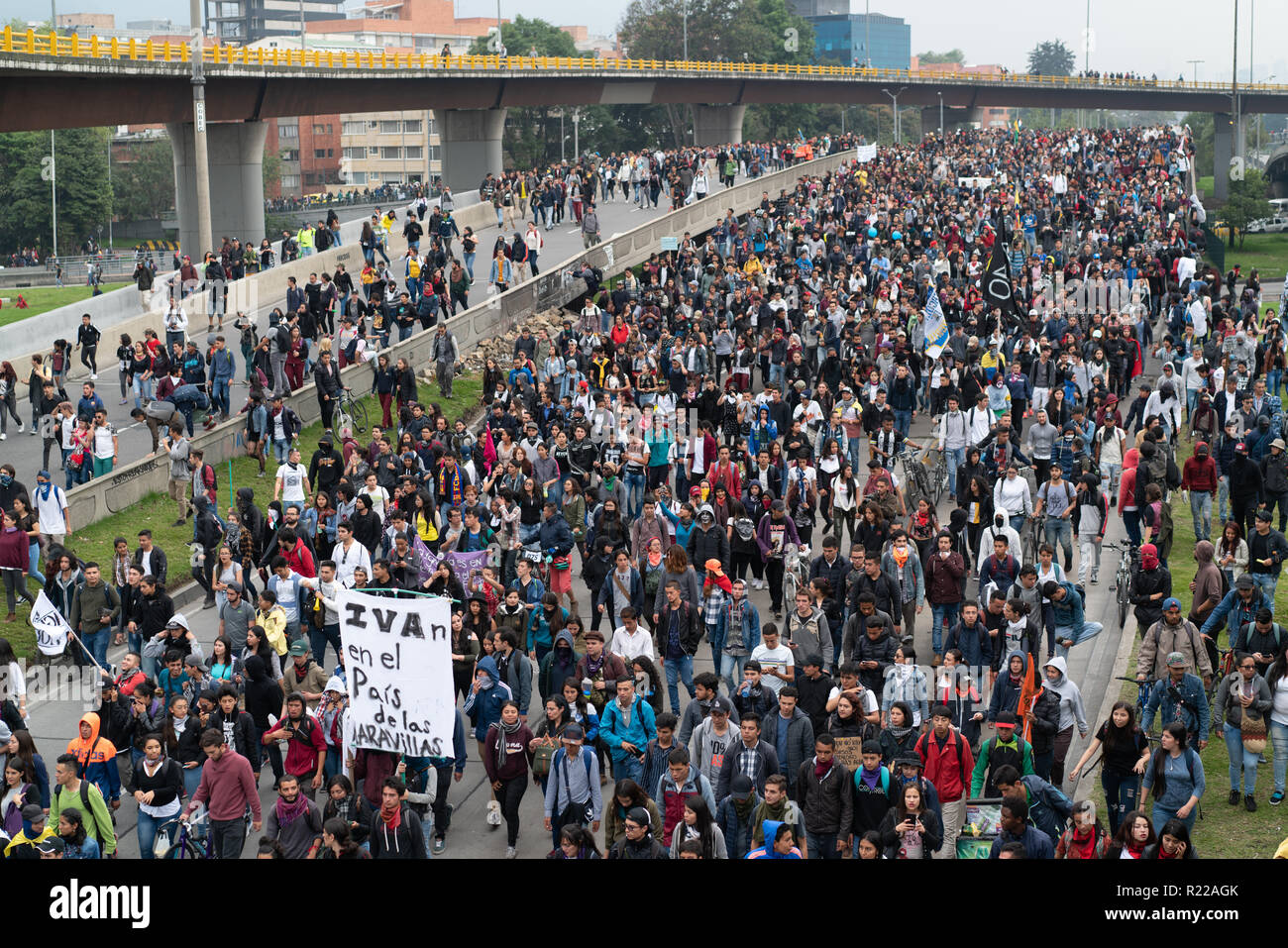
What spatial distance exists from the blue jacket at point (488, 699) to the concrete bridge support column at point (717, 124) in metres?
88.8

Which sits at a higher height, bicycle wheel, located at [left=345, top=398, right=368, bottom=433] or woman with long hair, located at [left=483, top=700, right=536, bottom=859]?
bicycle wheel, located at [left=345, top=398, right=368, bottom=433]

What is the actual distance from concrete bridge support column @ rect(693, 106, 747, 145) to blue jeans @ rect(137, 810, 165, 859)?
90.4 metres

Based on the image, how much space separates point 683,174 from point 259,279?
59.5 feet

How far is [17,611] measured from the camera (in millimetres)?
19391

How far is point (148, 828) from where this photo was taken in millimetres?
11133

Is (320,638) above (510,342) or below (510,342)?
below

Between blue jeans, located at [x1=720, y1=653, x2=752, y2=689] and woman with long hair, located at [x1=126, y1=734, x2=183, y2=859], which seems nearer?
woman with long hair, located at [x1=126, y1=734, x2=183, y2=859]

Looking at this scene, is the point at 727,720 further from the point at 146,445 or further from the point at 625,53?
the point at 625,53

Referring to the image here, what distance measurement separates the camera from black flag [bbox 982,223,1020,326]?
27.1 meters

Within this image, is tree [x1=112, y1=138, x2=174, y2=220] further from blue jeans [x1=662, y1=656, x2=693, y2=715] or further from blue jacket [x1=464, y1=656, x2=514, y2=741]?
blue jacket [x1=464, y1=656, x2=514, y2=741]

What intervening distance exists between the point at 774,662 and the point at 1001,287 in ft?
53.9

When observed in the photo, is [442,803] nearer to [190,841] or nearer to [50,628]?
[190,841]

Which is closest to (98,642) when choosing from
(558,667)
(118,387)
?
(558,667)

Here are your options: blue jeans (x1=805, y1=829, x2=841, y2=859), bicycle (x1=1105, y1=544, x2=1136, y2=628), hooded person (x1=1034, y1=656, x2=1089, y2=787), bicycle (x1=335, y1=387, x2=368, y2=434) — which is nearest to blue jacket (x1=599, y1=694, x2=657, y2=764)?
blue jeans (x1=805, y1=829, x2=841, y2=859)
